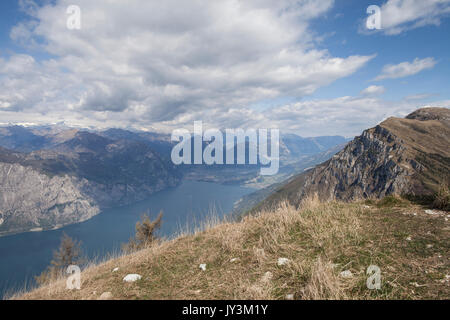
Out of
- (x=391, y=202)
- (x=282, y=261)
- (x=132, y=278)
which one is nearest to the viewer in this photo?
(x=282, y=261)

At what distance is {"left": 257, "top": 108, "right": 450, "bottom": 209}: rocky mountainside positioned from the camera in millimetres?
127519

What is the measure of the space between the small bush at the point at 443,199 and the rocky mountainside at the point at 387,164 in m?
110

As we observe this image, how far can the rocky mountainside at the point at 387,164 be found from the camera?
12752 centimetres

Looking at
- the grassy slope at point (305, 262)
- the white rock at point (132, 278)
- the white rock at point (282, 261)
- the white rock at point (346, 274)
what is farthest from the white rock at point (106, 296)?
the white rock at point (346, 274)

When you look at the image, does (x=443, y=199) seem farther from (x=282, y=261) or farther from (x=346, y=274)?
(x=282, y=261)

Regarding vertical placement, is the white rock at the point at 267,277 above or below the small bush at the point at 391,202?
below

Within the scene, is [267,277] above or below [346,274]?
below

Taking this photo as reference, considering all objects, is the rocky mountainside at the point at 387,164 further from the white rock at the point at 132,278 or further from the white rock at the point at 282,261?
the white rock at the point at 132,278

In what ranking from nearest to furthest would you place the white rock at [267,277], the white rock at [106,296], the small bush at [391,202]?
the white rock at [267,277] → the white rock at [106,296] → the small bush at [391,202]

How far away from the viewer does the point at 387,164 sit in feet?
484

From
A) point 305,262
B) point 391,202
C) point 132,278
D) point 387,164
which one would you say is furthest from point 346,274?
point 387,164

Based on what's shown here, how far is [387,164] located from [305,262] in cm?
17830
